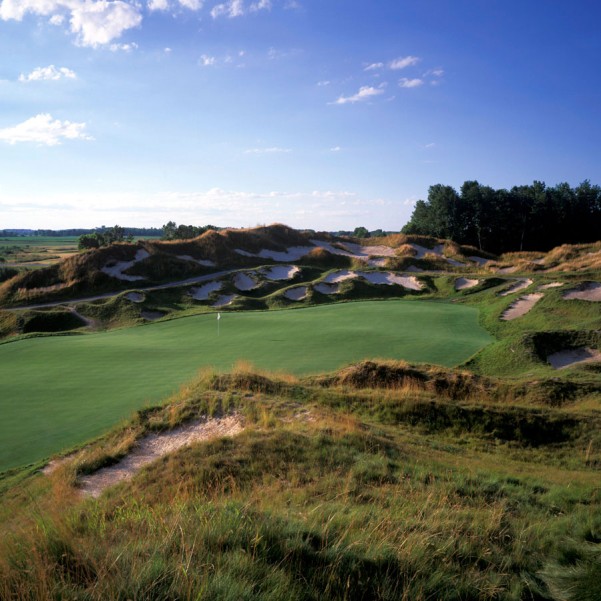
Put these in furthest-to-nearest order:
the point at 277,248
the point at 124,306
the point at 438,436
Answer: the point at 277,248
the point at 124,306
the point at 438,436

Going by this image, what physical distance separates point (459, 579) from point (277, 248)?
47.2 m

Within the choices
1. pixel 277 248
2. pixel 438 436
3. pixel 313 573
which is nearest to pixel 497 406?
pixel 438 436

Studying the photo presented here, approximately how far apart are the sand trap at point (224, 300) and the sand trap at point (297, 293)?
169 inches

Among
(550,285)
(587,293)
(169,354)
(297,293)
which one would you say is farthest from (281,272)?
(587,293)

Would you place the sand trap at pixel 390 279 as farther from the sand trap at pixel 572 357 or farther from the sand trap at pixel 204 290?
the sand trap at pixel 572 357

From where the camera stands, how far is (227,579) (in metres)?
3.24

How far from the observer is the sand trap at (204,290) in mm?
36250

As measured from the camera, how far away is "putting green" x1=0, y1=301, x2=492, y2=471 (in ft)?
37.5

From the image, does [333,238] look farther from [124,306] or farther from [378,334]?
[378,334]

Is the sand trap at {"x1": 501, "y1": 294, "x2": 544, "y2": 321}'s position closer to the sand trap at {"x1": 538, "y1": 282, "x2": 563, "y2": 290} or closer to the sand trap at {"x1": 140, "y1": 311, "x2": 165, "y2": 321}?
the sand trap at {"x1": 538, "y1": 282, "x2": 563, "y2": 290}

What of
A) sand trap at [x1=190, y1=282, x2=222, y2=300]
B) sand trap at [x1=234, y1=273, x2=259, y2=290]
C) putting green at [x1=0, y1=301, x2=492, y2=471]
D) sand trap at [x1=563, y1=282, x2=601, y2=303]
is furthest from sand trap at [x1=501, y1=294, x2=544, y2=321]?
sand trap at [x1=190, y1=282, x2=222, y2=300]

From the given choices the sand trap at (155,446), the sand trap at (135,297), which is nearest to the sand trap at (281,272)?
the sand trap at (135,297)

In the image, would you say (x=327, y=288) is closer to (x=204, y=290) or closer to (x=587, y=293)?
(x=204, y=290)

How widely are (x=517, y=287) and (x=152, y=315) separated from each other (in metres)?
25.9
